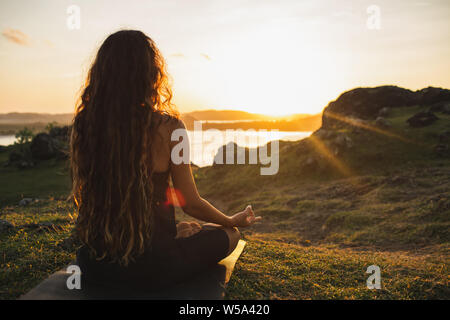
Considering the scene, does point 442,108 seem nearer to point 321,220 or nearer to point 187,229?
point 321,220

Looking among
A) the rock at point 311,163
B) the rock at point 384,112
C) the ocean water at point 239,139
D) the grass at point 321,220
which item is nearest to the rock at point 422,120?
the grass at point 321,220

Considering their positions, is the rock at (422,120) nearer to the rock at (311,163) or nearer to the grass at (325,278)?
the rock at (311,163)

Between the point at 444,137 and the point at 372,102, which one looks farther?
the point at 372,102

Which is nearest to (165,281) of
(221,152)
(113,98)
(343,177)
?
(113,98)

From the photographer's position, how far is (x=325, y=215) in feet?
37.0

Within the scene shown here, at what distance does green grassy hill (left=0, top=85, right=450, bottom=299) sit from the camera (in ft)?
13.8

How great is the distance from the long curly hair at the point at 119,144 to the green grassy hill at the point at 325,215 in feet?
4.67

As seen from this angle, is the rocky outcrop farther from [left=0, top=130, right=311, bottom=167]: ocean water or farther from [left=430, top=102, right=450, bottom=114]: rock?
[left=0, top=130, right=311, bottom=167]: ocean water

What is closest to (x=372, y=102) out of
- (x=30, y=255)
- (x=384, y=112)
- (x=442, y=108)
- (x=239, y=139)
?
(x=384, y=112)

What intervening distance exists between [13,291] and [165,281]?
1.92 meters

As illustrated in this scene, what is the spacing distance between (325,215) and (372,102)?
18810 mm

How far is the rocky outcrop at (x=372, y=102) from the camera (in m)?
23.5

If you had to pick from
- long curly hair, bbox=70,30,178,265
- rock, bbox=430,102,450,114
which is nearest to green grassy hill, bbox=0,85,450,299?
rock, bbox=430,102,450,114
